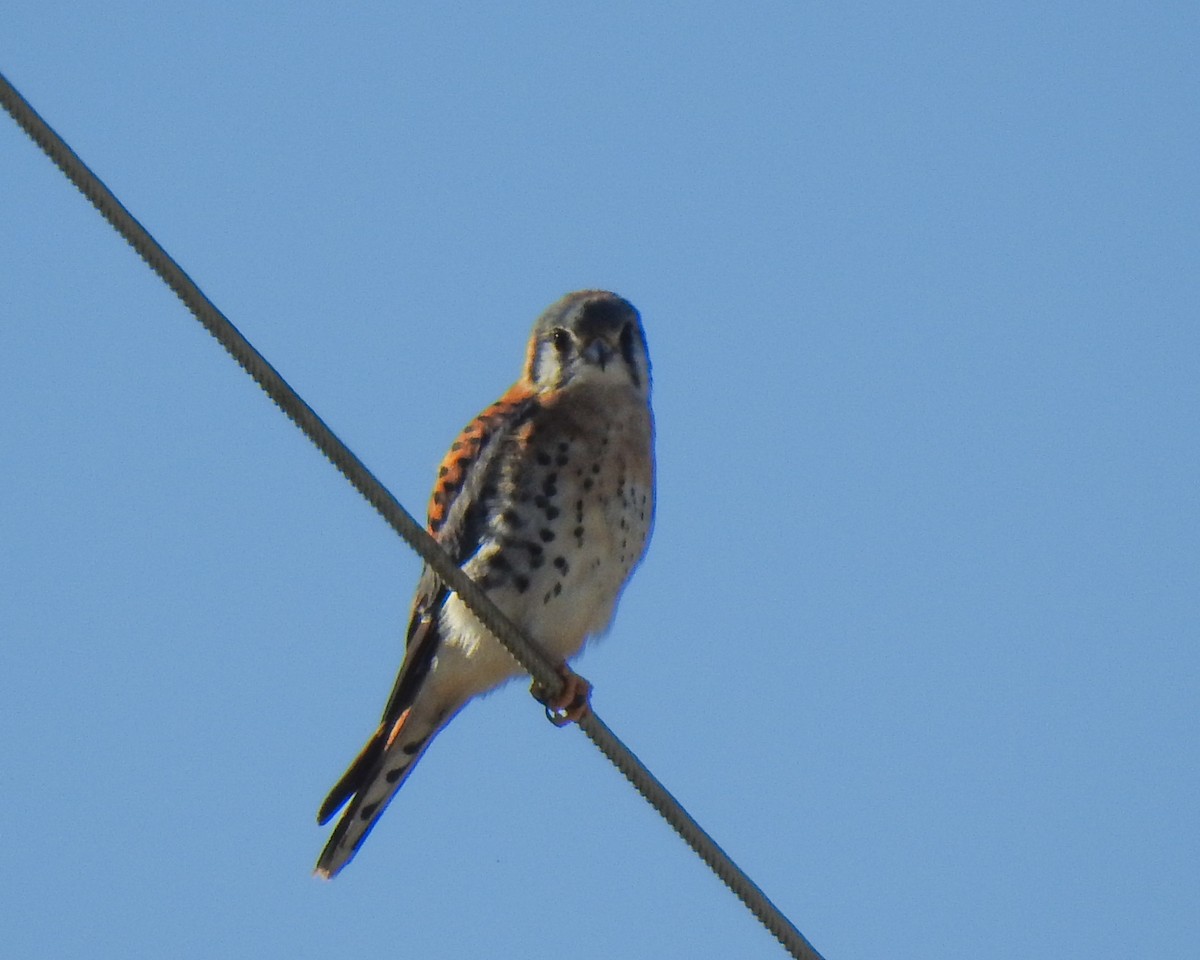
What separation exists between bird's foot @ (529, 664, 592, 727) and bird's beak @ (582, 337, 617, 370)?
1.23 m

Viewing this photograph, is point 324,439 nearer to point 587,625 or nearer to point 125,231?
point 125,231

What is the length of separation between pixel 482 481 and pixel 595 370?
2.12 ft

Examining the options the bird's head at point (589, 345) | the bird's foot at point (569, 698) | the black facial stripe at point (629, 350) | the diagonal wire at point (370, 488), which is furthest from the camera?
the black facial stripe at point (629, 350)

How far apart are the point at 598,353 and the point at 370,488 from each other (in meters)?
2.81

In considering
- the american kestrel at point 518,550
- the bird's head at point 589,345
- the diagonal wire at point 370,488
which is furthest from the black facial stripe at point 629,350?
the diagonal wire at point 370,488

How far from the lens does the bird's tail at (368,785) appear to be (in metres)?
6.10

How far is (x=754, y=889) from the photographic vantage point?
162 inches

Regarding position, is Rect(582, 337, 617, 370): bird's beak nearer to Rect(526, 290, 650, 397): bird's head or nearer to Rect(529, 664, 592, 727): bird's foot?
Rect(526, 290, 650, 397): bird's head

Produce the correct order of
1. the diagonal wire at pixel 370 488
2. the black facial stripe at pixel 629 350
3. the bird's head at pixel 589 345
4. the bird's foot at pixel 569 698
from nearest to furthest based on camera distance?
the diagonal wire at pixel 370 488 → the bird's foot at pixel 569 698 → the bird's head at pixel 589 345 → the black facial stripe at pixel 629 350

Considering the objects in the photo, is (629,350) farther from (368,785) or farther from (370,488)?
(370,488)

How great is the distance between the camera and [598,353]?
658cm

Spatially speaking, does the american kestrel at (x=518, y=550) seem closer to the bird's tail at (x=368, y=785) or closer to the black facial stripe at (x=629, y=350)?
the bird's tail at (x=368, y=785)

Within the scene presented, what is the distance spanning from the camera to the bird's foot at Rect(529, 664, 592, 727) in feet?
18.7

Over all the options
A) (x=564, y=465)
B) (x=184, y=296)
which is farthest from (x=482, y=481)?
(x=184, y=296)
